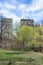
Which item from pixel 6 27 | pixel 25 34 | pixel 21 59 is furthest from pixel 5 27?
pixel 21 59

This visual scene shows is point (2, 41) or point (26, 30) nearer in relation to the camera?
point (26, 30)

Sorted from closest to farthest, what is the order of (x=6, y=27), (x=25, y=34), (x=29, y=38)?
(x=25, y=34)
(x=29, y=38)
(x=6, y=27)

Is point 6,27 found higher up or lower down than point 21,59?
higher up

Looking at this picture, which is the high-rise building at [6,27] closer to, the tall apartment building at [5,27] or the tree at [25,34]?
the tall apartment building at [5,27]

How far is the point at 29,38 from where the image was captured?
3022cm

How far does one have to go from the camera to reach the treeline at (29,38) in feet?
96.5

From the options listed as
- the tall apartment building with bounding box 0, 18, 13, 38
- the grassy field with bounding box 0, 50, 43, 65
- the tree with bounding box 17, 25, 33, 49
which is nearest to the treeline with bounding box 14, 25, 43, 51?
the tree with bounding box 17, 25, 33, 49

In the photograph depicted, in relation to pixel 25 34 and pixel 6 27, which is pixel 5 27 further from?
pixel 25 34

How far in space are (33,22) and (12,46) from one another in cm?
649

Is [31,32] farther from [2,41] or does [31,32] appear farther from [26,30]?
[2,41]

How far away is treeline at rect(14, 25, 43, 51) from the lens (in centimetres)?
2942

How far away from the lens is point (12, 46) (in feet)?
103

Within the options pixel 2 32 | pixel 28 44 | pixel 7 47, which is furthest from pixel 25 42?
pixel 2 32

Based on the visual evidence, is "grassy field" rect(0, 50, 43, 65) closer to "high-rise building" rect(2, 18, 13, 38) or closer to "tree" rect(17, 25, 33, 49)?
"tree" rect(17, 25, 33, 49)
